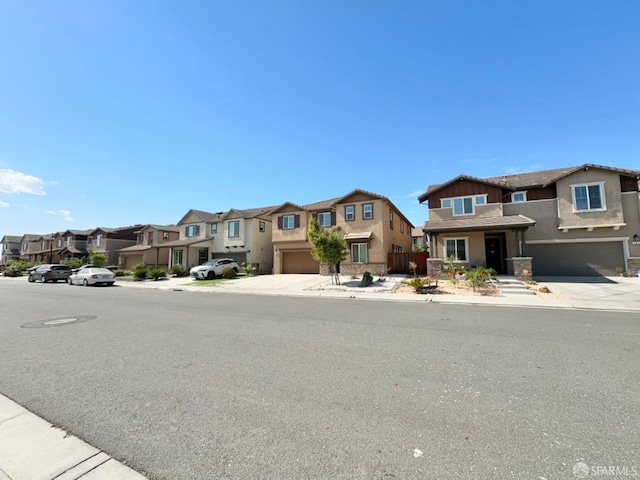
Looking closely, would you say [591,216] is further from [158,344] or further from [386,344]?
[158,344]

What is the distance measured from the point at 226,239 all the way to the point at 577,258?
30.1 metres

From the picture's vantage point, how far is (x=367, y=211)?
24.0m

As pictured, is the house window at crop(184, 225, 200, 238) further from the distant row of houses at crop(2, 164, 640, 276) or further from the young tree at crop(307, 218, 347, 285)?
the young tree at crop(307, 218, 347, 285)

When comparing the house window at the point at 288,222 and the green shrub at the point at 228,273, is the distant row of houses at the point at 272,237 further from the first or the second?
the green shrub at the point at 228,273

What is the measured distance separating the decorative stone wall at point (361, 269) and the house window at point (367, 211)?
12.7 feet

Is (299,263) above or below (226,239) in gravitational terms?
below

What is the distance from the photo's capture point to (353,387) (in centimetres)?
404

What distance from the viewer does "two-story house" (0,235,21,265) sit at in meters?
63.9

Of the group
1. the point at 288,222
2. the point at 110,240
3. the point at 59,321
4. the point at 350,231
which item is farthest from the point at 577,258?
the point at 110,240

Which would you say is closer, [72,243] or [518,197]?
[518,197]

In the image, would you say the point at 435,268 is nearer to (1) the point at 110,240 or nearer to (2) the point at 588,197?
(2) the point at 588,197

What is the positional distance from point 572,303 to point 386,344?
9.55 meters

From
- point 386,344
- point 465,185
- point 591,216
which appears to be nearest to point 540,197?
point 591,216

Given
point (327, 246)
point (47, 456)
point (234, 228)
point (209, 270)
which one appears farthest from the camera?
point (234, 228)
